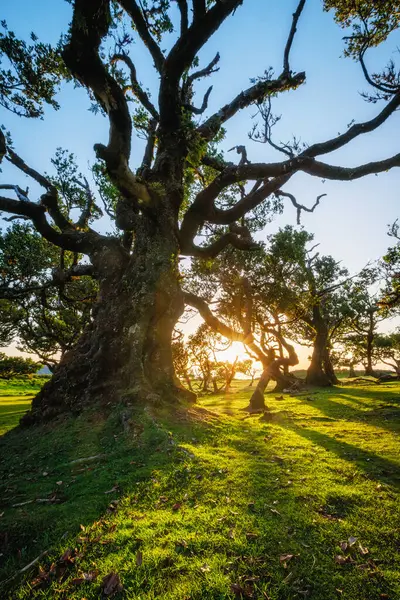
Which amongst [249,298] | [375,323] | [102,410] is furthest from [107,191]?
[375,323]

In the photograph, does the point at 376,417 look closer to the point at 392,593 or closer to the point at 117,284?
the point at 392,593

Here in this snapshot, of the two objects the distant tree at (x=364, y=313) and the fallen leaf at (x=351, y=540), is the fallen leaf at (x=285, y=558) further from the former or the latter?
the distant tree at (x=364, y=313)

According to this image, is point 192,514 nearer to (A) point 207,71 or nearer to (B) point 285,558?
(B) point 285,558

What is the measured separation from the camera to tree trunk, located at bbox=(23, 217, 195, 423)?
336 inches

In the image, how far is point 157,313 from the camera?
31.7 ft

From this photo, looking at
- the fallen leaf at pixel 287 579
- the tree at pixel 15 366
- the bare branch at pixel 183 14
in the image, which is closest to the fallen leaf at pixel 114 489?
the fallen leaf at pixel 287 579

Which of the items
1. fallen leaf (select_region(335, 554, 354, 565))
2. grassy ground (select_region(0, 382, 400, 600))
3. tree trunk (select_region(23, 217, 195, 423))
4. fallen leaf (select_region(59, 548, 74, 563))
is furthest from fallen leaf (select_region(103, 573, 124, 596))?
tree trunk (select_region(23, 217, 195, 423))

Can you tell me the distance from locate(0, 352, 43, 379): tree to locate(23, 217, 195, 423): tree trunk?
76.5ft

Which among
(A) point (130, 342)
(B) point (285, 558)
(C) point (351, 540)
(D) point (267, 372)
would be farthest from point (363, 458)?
(D) point (267, 372)

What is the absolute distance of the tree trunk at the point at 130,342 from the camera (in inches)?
336

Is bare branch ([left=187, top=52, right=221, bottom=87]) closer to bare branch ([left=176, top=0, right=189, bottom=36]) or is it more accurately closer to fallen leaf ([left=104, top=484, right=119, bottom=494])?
bare branch ([left=176, top=0, right=189, bottom=36])

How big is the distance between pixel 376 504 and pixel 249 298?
11.5m

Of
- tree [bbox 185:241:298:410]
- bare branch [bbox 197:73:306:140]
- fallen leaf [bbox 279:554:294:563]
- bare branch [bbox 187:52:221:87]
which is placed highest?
bare branch [bbox 187:52:221:87]

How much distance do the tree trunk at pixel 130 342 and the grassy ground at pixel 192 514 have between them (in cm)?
120
